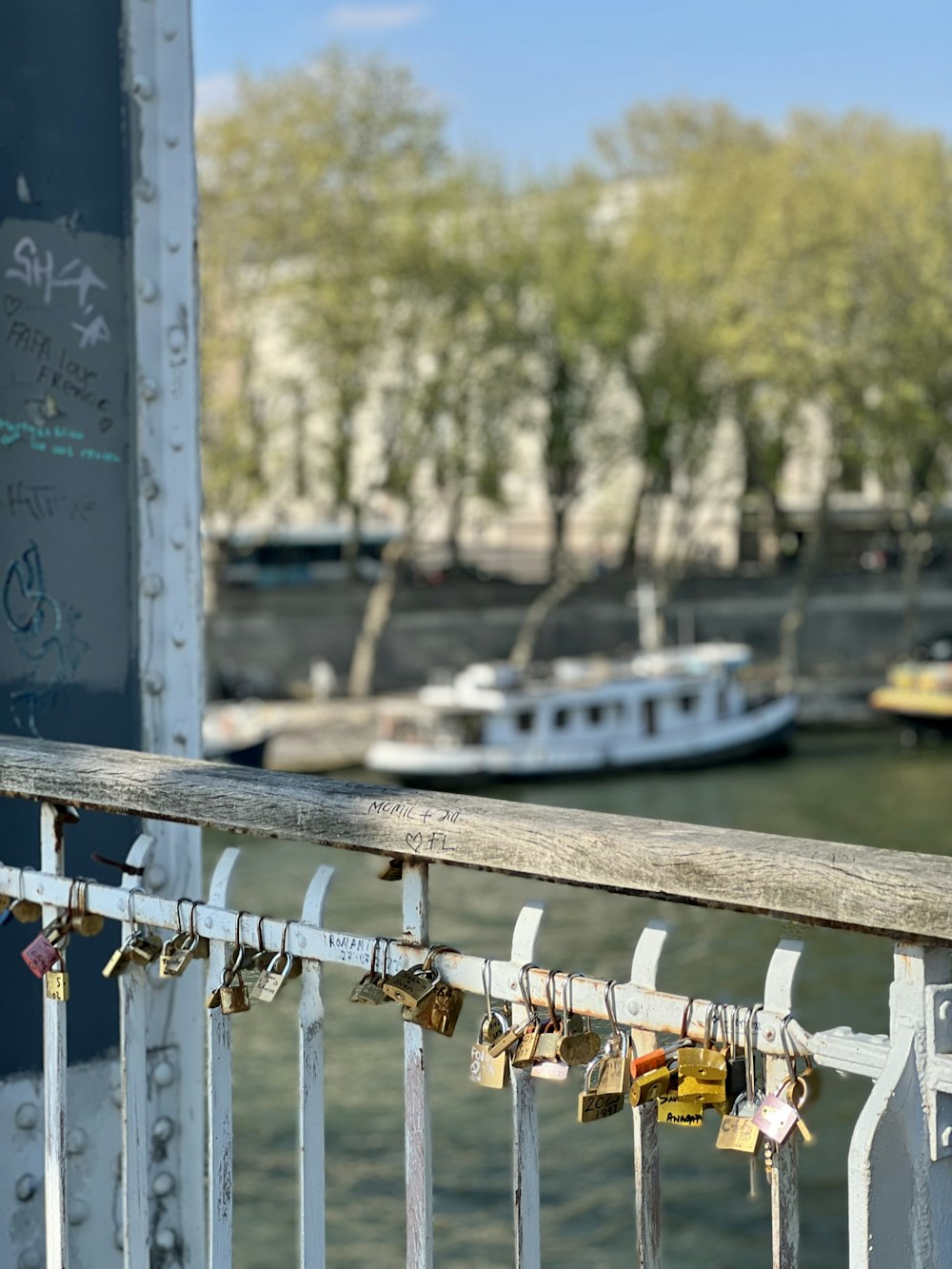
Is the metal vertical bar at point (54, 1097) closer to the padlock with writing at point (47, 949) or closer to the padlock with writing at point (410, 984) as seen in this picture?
the padlock with writing at point (47, 949)

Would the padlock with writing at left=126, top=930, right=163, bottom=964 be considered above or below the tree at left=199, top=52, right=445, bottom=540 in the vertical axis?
below

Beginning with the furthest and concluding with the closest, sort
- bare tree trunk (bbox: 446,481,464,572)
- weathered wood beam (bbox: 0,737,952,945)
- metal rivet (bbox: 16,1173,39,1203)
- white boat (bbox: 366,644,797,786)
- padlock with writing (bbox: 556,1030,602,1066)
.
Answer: bare tree trunk (bbox: 446,481,464,572), white boat (bbox: 366,644,797,786), metal rivet (bbox: 16,1173,39,1203), padlock with writing (bbox: 556,1030,602,1066), weathered wood beam (bbox: 0,737,952,945)

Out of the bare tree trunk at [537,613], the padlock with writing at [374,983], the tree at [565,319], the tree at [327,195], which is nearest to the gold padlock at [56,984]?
the padlock with writing at [374,983]

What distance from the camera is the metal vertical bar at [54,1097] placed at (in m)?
2.45

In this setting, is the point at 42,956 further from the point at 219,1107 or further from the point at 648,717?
the point at 648,717

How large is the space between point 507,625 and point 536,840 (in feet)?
124

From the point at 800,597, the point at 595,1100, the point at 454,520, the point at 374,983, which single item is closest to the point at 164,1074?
the point at 374,983

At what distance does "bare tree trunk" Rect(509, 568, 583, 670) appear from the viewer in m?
38.9

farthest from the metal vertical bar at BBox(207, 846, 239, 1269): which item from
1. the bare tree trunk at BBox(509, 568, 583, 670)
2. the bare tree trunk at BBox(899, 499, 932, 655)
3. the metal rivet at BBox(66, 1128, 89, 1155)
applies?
the bare tree trunk at BBox(899, 499, 932, 655)

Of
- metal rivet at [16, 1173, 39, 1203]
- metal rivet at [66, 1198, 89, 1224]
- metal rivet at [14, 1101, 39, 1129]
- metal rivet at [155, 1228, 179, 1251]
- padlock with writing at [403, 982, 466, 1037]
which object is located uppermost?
padlock with writing at [403, 982, 466, 1037]

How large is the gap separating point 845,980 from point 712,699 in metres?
17.1

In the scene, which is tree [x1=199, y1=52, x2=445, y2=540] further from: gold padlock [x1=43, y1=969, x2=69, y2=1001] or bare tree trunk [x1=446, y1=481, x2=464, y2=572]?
gold padlock [x1=43, y1=969, x2=69, y2=1001]

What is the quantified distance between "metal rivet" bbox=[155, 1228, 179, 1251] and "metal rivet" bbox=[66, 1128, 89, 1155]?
0.22 m

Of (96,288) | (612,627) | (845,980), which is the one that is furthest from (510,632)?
(96,288)
